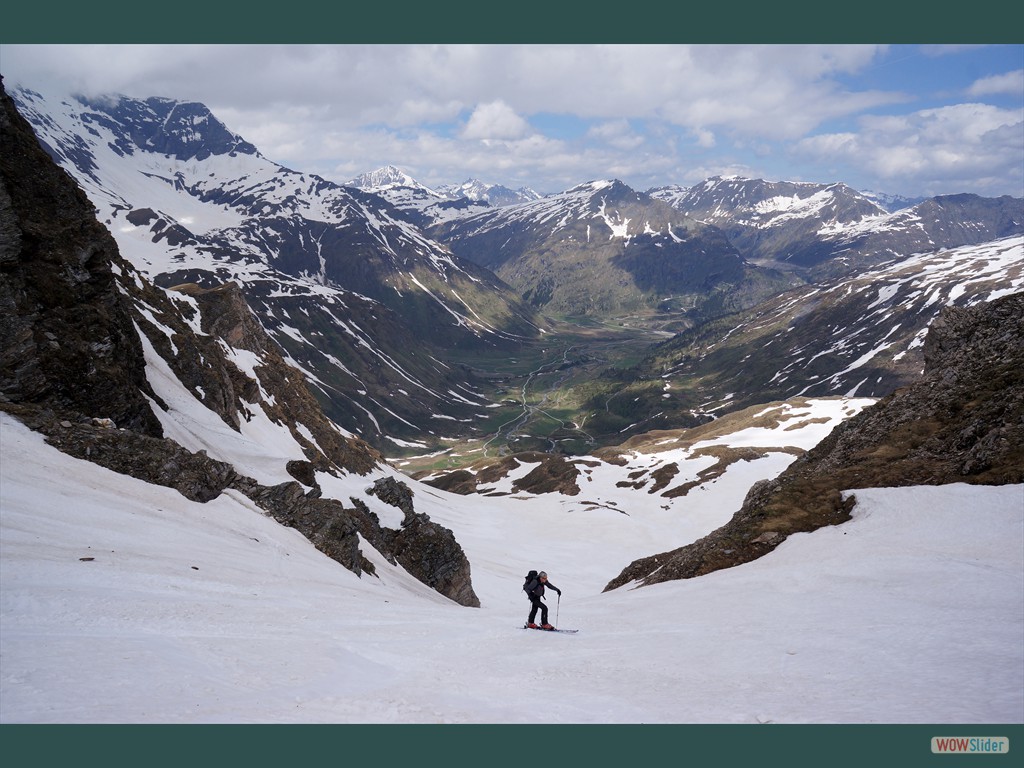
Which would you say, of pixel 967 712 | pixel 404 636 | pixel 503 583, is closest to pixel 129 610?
pixel 404 636

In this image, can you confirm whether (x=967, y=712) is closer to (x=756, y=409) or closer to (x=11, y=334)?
(x=11, y=334)

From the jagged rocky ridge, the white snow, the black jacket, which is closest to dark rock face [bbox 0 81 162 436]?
the jagged rocky ridge

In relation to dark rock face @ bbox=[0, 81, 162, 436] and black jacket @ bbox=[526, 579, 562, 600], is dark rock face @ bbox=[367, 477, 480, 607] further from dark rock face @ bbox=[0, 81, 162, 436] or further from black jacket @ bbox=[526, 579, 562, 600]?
black jacket @ bbox=[526, 579, 562, 600]

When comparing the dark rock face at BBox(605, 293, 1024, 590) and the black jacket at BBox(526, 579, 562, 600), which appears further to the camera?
the dark rock face at BBox(605, 293, 1024, 590)

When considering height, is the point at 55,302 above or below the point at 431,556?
above
